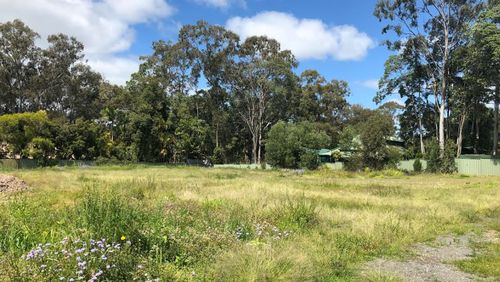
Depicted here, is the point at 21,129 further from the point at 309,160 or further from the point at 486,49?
the point at 486,49

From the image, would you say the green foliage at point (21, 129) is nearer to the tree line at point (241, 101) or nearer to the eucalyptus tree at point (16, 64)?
the tree line at point (241, 101)

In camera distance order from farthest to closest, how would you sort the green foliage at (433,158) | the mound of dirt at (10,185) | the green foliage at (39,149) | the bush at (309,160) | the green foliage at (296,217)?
the bush at (309,160) < the green foliage at (39,149) < the green foliage at (433,158) < the mound of dirt at (10,185) < the green foliage at (296,217)

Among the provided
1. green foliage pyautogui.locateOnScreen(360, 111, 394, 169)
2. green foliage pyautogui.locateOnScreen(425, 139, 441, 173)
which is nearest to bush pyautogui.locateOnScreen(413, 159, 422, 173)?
green foliage pyautogui.locateOnScreen(425, 139, 441, 173)

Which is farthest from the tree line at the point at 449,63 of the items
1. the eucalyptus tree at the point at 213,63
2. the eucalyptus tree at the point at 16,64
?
the eucalyptus tree at the point at 16,64

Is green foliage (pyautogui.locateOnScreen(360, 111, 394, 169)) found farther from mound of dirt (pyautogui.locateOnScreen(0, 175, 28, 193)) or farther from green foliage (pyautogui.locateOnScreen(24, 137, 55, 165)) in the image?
mound of dirt (pyautogui.locateOnScreen(0, 175, 28, 193))

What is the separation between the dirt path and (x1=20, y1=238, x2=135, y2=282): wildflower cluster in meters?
3.84

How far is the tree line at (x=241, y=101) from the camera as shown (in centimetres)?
4878

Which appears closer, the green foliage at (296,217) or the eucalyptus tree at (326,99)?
the green foliage at (296,217)

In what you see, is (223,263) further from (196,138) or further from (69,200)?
(196,138)

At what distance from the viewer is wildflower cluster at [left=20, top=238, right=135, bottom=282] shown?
15.7ft

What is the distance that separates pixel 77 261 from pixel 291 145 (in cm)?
5121

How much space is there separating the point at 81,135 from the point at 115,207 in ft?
173

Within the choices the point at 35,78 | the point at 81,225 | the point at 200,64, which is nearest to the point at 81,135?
the point at 35,78

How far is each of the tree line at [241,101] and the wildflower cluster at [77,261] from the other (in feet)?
135
